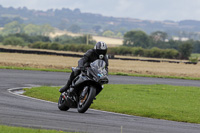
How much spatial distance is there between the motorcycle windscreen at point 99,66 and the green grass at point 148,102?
8.09 ft

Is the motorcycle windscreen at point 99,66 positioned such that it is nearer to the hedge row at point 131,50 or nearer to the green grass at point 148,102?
the green grass at point 148,102

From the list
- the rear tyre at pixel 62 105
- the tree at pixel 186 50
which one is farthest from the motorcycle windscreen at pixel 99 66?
the tree at pixel 186 50

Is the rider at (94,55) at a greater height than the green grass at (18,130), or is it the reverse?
the rider at (94,55)

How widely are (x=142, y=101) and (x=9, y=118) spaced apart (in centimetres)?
821

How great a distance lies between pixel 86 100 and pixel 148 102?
5574 millimetres

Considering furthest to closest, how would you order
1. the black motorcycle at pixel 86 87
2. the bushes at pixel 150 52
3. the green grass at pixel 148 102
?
the bushes at pixel 150 52 → the green grass at pixel 148 102 → the black motorcycle at pixel 86 87

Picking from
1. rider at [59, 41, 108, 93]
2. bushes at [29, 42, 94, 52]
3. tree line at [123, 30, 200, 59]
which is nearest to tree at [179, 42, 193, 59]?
bushes at [29, 42, 94, 52]

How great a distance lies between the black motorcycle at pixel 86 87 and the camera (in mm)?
12320

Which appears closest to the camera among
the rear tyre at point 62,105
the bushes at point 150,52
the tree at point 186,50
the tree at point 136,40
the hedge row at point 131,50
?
the rear tyre at point 62,105

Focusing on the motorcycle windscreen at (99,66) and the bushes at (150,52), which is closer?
the motorcycle windscreen at (99,66)

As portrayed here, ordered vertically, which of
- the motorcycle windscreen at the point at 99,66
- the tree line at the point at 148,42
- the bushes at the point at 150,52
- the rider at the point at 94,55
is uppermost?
the rider at the point at 94,55

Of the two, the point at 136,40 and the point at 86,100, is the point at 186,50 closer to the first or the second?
the point at 136,40

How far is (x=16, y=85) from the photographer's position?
22.5 meters

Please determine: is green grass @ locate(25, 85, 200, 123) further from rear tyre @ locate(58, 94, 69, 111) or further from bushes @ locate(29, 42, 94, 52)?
bushes @ locate(29, 42, 94, 52)
